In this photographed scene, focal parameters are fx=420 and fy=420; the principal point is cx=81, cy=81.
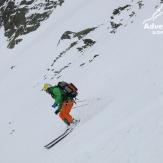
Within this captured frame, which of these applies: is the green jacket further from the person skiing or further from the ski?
the ski

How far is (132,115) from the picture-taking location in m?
13.1

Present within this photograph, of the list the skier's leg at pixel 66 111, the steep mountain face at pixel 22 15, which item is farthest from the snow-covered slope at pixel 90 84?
the steep mountain face at pixel 22 15

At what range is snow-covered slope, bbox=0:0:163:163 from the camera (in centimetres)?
1231

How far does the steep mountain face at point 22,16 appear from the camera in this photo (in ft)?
123

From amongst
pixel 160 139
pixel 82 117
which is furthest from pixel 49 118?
pixel 160 139

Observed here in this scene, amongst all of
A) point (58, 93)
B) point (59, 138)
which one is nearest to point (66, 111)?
point (58, 93)

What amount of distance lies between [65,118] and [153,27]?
7.69 metres

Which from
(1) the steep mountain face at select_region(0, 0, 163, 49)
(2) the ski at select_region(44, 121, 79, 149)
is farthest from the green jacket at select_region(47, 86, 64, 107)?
(1) the steep mountain face at select_region(0, 0, 163, 49)

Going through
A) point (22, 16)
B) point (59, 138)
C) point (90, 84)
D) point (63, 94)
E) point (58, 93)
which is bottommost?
point (22, 16)

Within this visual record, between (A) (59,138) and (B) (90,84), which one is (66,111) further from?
(B) (90,84)

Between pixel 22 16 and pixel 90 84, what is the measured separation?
21450 mm

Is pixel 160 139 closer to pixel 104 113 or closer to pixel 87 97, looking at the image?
pixel 104 113

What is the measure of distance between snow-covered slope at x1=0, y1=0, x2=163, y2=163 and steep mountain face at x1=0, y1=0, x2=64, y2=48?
1005 mm

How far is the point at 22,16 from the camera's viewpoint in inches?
1545
